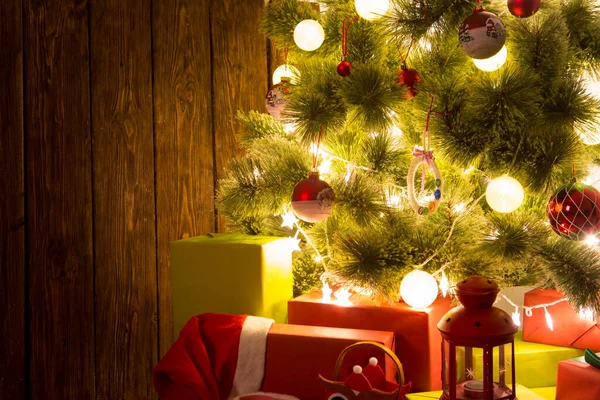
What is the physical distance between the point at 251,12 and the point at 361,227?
0.85 m

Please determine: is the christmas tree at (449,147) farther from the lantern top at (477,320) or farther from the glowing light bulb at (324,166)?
the lantern top at (477,320)

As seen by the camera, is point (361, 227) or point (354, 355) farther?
point (361, 227)

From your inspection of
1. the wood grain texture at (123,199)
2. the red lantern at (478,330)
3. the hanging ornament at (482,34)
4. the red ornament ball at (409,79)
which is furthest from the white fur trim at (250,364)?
the hanging ornament at (482,34)

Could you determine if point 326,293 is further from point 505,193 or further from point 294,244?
point 505,193

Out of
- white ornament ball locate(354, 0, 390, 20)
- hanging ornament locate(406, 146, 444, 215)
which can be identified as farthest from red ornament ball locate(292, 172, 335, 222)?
white ornament ball locate(354, 0, 390, 20)

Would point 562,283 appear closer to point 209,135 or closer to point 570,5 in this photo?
point 570,5

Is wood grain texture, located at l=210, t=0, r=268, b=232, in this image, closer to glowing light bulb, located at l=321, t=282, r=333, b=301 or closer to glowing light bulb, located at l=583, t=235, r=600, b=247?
glowing light bulb, located at l=321, t=282, r=333, b=301

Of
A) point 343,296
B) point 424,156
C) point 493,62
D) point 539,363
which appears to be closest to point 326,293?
point 343,296

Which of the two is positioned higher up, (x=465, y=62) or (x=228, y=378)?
(x=465, y=62)

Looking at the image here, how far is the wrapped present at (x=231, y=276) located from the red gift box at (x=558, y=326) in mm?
588

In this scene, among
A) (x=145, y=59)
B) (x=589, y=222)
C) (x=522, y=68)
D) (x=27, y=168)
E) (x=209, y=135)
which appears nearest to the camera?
(x=589, y=222)

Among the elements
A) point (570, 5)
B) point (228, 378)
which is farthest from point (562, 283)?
point (228, 378)

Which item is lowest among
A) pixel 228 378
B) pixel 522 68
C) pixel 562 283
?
pixel 228 378

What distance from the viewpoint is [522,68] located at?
150 centimetres
